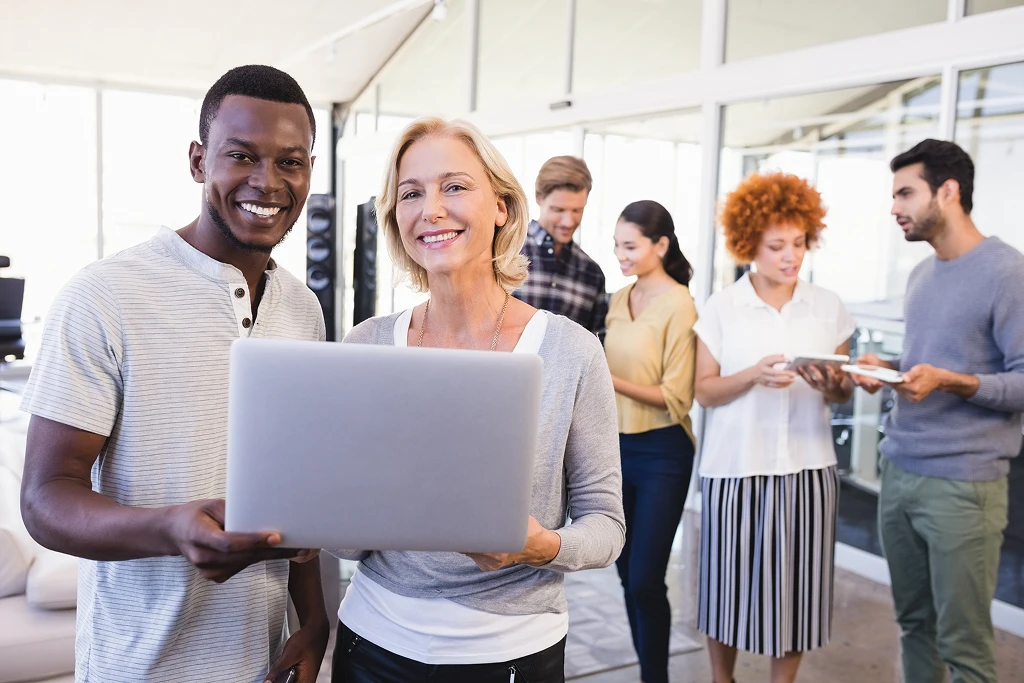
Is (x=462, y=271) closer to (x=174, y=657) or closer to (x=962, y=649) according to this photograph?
(x=174, y=657)

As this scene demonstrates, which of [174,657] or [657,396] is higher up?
[657,396]

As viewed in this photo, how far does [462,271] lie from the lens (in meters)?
1.34

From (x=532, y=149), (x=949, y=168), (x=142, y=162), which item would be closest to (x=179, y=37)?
(x=142, y=162)

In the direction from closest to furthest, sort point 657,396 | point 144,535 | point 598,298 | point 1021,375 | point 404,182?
point 144,535 < point 404,182 < point 1021,375 < point 657,396 < point 598,298

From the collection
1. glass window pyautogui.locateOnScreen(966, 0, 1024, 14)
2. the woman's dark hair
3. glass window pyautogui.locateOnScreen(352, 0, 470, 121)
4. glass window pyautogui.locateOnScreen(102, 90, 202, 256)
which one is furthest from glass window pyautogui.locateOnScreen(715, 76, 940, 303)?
glass window pyautogui.locateOnScreen(102, 90, 202, 256)

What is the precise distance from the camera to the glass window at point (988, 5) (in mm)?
3336

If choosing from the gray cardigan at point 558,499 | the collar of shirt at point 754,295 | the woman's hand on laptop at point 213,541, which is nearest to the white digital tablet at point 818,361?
the collar of shirt at point 754,295

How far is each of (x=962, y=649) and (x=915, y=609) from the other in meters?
0.19

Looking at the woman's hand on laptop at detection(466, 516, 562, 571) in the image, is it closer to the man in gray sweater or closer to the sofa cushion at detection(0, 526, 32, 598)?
the man in gray sweater

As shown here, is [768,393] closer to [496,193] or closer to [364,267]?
[496,193]

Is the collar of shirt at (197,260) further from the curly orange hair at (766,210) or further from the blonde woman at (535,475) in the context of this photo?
the curly orange hair at (766,210)

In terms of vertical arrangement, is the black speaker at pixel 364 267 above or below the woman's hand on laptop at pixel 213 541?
above

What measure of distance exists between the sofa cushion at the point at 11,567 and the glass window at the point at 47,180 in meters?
6.80

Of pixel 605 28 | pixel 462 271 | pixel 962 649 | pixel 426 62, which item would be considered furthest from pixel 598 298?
pixel 426 62
